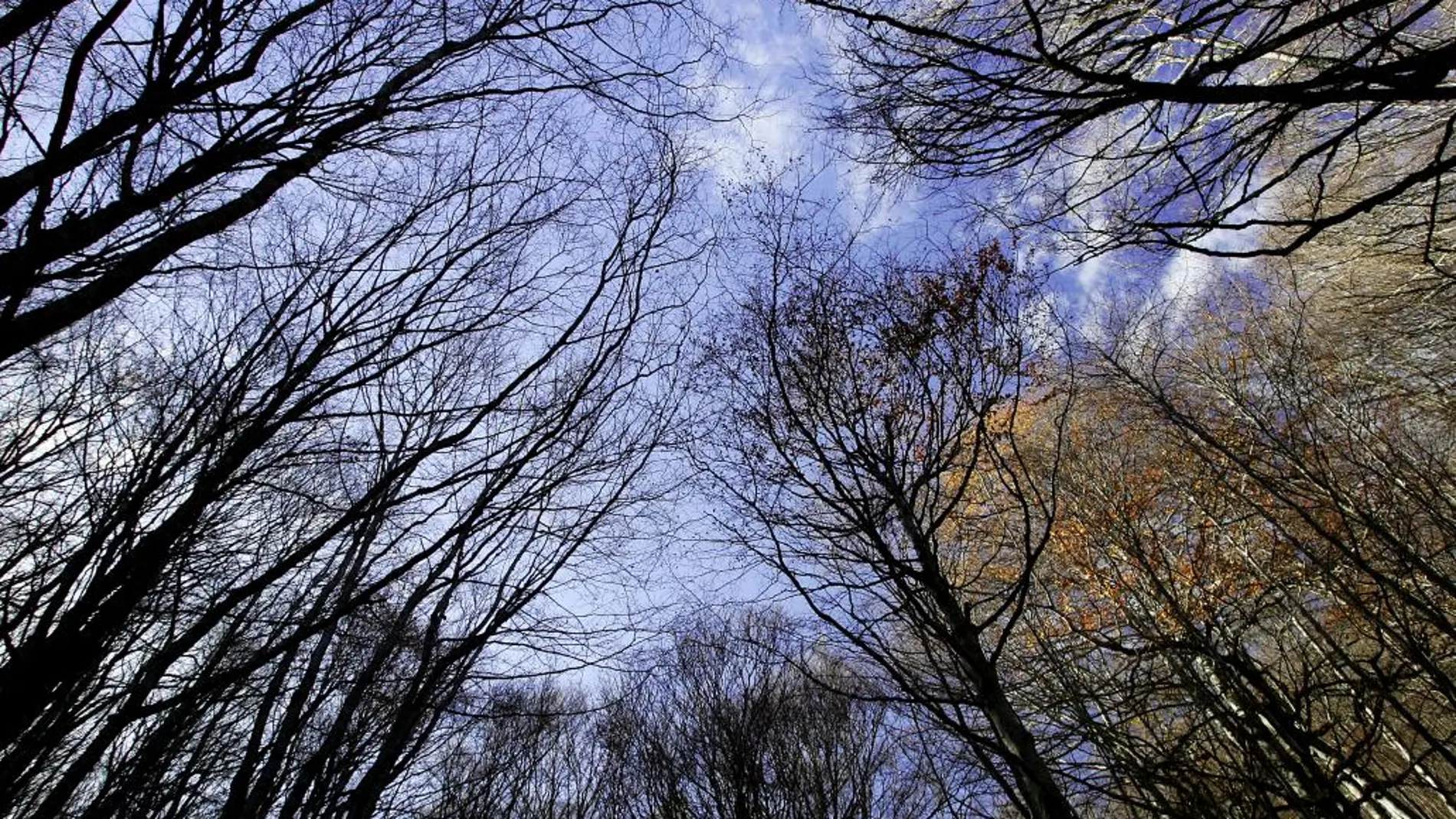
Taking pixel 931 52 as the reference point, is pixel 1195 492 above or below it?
above

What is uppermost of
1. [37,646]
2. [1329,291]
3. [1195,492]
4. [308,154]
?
[1329,291]

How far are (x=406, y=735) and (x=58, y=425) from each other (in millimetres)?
3630

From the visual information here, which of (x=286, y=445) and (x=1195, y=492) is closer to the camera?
(x=286, y=445)

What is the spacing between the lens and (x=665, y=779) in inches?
360

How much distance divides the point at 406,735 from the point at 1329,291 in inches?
550

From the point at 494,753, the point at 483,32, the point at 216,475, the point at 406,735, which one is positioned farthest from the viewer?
the point at 494,753

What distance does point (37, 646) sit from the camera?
4.27ft

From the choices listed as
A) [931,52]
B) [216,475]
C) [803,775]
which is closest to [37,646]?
[216,475]

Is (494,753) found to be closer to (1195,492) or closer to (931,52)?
(931,52)

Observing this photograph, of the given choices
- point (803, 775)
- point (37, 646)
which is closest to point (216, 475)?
point (37, 646)

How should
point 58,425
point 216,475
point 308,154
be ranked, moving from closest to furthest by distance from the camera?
point 216,475
point 308,154
point 58,425

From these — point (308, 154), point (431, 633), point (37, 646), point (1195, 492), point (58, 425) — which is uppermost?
point (1195, 492)

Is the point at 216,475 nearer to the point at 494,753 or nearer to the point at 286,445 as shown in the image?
the point at 286,445

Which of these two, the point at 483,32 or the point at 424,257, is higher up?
the point at 483,32
